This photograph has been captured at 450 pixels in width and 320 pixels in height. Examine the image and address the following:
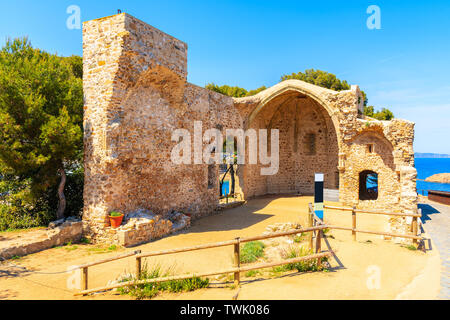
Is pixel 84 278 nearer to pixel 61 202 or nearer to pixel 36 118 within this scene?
pixel 61 202

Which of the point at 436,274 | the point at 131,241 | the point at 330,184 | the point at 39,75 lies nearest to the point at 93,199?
the point at 131,241

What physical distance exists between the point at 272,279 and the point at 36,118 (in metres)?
7.54

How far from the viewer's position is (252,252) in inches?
269

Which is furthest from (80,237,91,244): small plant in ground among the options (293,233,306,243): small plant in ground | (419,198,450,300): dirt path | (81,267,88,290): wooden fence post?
(419,198,450,300): dirt path

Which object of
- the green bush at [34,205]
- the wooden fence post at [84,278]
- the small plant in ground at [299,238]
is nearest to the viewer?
the wooden fence post at [84,278]

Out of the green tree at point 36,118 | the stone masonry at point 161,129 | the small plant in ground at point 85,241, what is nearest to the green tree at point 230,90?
the stone masonry at point 161,129

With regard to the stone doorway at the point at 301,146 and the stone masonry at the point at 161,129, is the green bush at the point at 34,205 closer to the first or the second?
the stone masonry at the point at 161,129

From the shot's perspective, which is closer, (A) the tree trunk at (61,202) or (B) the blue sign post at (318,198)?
(B) the blue sign post at (318,198)

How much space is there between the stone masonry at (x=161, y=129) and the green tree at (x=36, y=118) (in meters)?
0.73

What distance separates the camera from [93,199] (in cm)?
805

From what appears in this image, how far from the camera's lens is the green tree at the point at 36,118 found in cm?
736

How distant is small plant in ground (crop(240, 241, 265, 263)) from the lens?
639 cm

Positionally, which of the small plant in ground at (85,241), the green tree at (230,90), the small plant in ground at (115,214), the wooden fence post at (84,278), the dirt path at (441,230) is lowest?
the dirt path at (441,230)

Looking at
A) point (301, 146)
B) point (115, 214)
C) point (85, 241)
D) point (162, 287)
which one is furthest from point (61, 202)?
point (301, 146)
